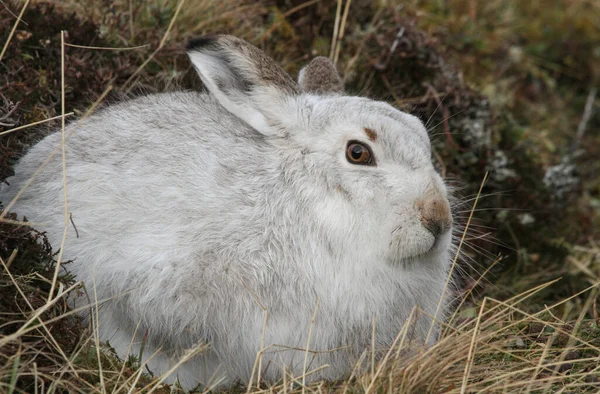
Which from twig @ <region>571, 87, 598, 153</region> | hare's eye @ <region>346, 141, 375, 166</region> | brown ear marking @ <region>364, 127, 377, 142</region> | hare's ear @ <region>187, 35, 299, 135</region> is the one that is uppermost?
hare's ear @ <region>187, 35, 299, 135</region>

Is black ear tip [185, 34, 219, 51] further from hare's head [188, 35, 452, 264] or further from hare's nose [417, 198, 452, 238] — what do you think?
hare's nose [417, 198, 452, 238]

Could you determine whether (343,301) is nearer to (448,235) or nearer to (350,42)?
(448,235)

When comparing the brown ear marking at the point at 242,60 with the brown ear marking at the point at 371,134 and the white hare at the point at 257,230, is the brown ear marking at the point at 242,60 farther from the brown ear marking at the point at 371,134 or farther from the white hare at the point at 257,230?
the brown ear marking at the point at 371,134

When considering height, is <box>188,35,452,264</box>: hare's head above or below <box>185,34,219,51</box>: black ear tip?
below

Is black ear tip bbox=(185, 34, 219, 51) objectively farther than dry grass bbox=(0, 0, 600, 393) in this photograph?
Yes

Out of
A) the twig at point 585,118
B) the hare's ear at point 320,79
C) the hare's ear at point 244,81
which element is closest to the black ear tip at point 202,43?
the hare's ear at point 244,81

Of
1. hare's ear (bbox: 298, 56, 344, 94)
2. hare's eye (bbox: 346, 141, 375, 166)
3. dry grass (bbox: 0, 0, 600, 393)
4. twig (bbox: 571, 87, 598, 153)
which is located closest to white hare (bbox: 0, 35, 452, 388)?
hare's eye (bbox: 346, 141, 375, 166)
